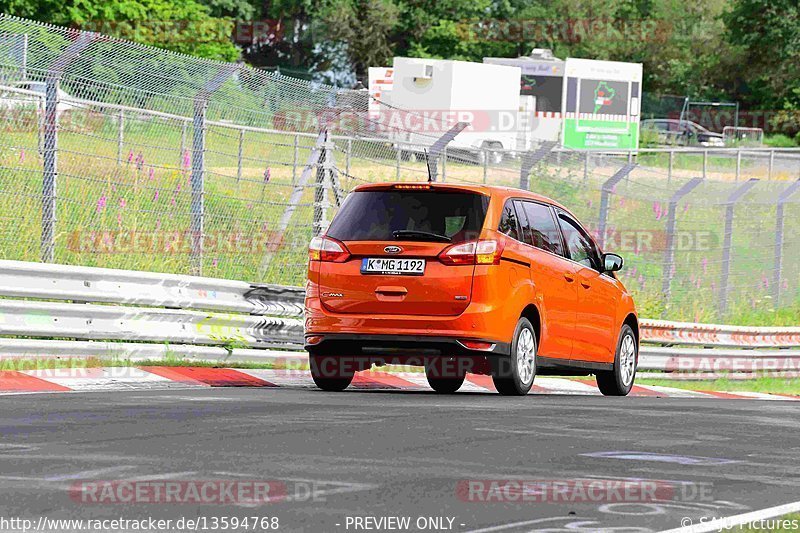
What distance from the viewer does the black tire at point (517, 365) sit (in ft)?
40.5

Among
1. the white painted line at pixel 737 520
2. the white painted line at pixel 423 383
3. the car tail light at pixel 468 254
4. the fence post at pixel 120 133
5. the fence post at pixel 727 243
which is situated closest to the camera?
the white painted line at pixel 737 520

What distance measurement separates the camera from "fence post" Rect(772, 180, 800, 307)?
24.0 metres

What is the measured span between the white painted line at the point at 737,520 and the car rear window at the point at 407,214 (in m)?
5.58

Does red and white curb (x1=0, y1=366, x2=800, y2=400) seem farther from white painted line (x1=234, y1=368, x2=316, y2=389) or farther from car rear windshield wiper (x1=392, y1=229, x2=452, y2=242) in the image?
car rear windshield wiper (x1=392, y1=229, x2=452, y2=242)

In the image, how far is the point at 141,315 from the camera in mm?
13305


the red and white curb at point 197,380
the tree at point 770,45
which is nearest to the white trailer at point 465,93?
the tree at point 770,45

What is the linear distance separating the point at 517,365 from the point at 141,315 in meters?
3.24

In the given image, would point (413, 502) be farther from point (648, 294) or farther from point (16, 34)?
point (648, 294)

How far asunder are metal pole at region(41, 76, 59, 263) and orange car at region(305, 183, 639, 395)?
241 cm

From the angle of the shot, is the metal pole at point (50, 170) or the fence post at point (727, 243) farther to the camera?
the fence post at point (727, 243)

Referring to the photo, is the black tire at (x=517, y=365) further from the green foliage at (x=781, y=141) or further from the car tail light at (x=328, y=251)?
the green foliage at (x=781, y=141)

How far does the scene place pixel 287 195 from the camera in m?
17.2

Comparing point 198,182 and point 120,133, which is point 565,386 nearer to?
point 198,182

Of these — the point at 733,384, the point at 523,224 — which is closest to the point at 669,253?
the point at 733,384
